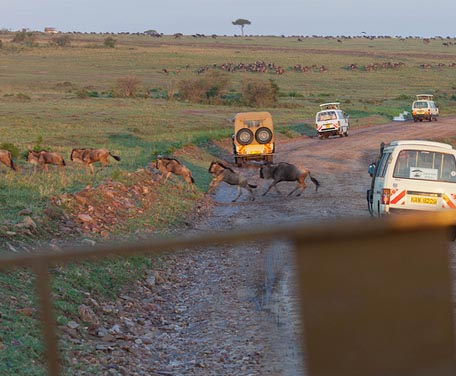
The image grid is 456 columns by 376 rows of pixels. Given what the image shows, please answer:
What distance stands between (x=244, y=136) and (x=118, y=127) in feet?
43.4

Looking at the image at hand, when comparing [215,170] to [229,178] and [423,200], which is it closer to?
[229,178]

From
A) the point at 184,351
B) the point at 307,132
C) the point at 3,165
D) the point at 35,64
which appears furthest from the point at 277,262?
the point at 35,64

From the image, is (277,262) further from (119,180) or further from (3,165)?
(3,165)

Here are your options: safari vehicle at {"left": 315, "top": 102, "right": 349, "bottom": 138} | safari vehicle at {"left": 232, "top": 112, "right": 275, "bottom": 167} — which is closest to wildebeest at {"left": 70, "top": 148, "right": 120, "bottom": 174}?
safari vehicle at {"left": 232, "top": 112, "right": 275, "bottom": 167}

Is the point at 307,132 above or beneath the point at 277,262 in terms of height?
beneath

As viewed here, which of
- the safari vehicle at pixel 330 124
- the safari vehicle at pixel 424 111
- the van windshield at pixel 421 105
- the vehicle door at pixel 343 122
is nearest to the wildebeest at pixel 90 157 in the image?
the safari vehicle at pixel 330 124

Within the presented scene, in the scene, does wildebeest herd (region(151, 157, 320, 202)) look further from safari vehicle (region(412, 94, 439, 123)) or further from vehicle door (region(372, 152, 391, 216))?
safari vehicle (region(412, 94, 439, 123))

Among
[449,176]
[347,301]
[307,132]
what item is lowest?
[307,132]

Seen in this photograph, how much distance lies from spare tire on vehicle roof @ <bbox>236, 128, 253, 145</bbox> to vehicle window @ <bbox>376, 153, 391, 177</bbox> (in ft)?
45.1

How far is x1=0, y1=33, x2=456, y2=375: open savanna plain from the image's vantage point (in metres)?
6.75

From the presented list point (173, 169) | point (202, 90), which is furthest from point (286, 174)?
point (202, 90)

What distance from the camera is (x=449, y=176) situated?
1336 cm

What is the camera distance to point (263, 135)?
27.7 m

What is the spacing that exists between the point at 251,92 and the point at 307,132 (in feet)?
61.3
